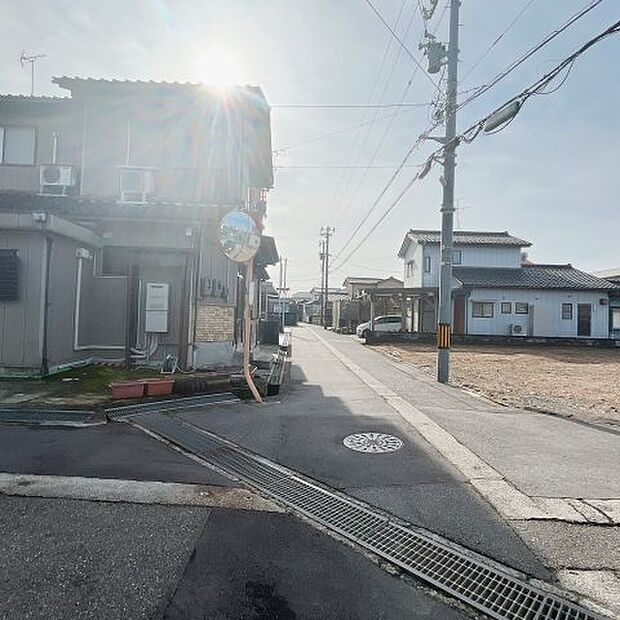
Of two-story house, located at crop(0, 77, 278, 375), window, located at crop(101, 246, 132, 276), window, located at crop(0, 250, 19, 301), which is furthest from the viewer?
window, located at crop(101, 246, 132, 276)

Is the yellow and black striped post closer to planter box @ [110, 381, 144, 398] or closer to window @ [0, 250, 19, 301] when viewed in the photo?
planter box @ [110, 381, 144, 398]

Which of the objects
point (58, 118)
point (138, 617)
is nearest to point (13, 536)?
point (138, 617)

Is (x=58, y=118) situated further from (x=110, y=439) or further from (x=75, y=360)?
(x=110, y=439)

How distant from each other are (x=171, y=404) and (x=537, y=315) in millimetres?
24126

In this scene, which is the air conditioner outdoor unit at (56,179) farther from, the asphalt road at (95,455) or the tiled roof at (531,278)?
the tiled roof at (531,278)

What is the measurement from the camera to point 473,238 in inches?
1135

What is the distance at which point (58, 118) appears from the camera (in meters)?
12.1

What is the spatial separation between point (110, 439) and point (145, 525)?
7.70ft

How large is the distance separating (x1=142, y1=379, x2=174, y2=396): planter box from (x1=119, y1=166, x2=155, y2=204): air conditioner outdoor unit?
5633 millimetres

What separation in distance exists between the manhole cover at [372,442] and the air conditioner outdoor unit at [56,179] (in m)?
10.2

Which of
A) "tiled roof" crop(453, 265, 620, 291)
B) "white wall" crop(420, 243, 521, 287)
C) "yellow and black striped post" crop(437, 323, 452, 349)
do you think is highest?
"white wall" crop(420, 243, 521, 287)

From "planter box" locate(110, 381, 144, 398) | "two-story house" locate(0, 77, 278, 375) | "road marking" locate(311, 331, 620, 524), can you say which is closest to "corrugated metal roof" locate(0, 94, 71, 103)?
"two-story house" locate(0, 77, 278, 375)

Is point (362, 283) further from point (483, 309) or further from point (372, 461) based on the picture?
point (372, 461)

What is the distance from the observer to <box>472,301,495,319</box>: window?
1017 inches
